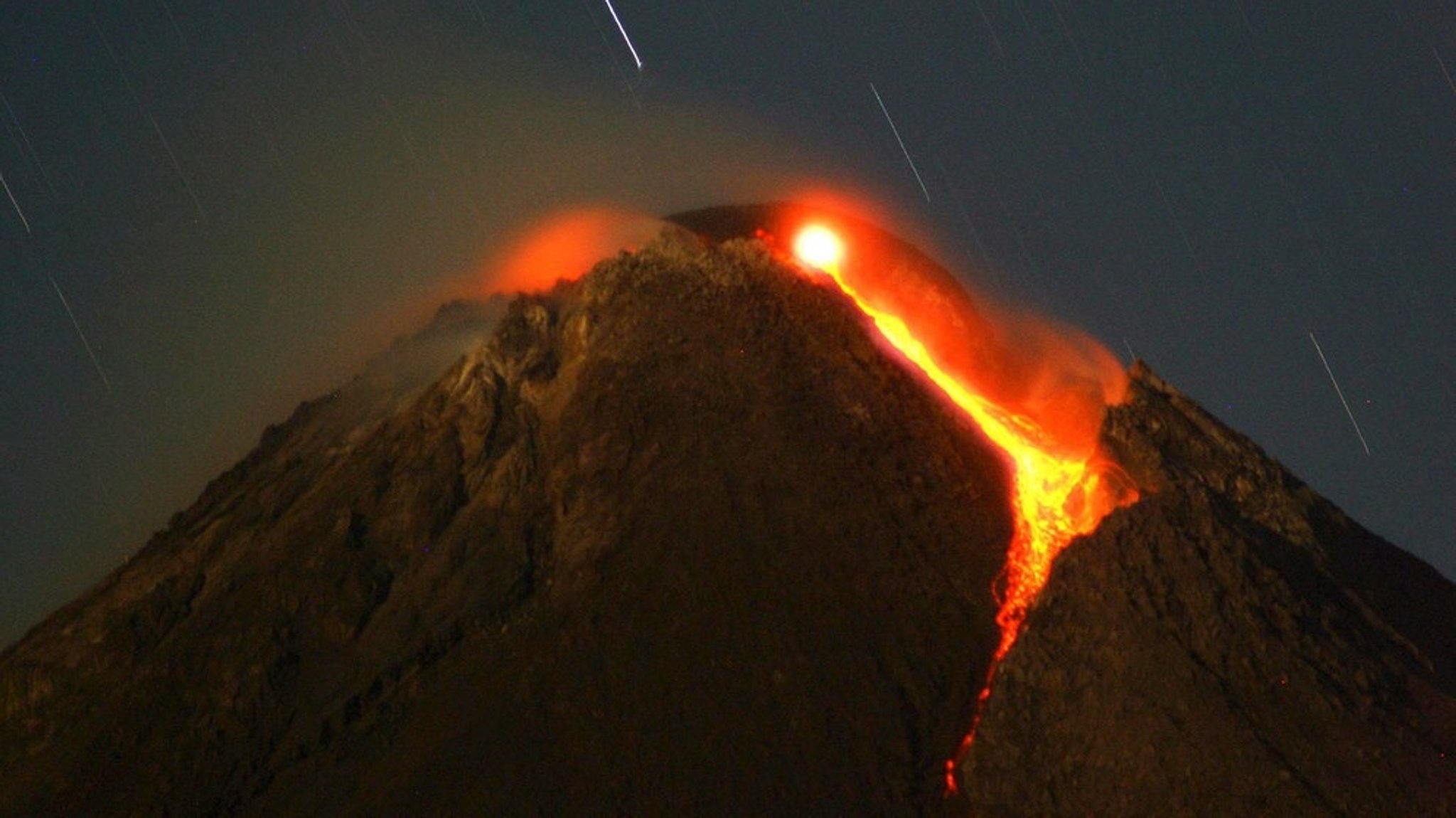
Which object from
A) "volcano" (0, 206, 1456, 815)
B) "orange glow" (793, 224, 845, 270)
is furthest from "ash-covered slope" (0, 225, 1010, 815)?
"orange glow" (793, 224, 845, 270)

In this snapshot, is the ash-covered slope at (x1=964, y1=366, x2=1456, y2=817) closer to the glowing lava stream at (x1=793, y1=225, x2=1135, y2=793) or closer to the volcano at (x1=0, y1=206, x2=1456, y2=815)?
the volcano at (x1=0, y1=206, x2=1456, y2=815)

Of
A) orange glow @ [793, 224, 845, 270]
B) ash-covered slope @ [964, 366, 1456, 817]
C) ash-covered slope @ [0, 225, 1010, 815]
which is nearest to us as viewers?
ash-covered slope @ [964, 366, 1456, 817]

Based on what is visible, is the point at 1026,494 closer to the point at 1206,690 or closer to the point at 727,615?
the point at 1206,690

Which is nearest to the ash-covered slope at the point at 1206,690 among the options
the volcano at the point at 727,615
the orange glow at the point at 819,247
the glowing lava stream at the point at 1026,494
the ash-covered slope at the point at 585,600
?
the volcano at the point at 727,615

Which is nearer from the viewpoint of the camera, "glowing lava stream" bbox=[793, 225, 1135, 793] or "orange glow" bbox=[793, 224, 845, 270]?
"glowing lava stream" bbox=[793, 225, 1135, 793]

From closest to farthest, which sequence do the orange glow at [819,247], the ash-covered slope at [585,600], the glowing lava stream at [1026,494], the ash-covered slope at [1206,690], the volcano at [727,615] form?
the ash-covered slope at [1206,690], the volcano at [727,615], the ash-covered slope at [585,600], the glowing lava stream at [1026,494], the orange glow at [819,247]

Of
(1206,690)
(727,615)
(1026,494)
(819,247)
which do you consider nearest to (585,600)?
(727,615)

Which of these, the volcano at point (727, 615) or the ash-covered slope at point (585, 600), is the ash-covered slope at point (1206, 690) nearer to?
the volcano at point (727, 615)
